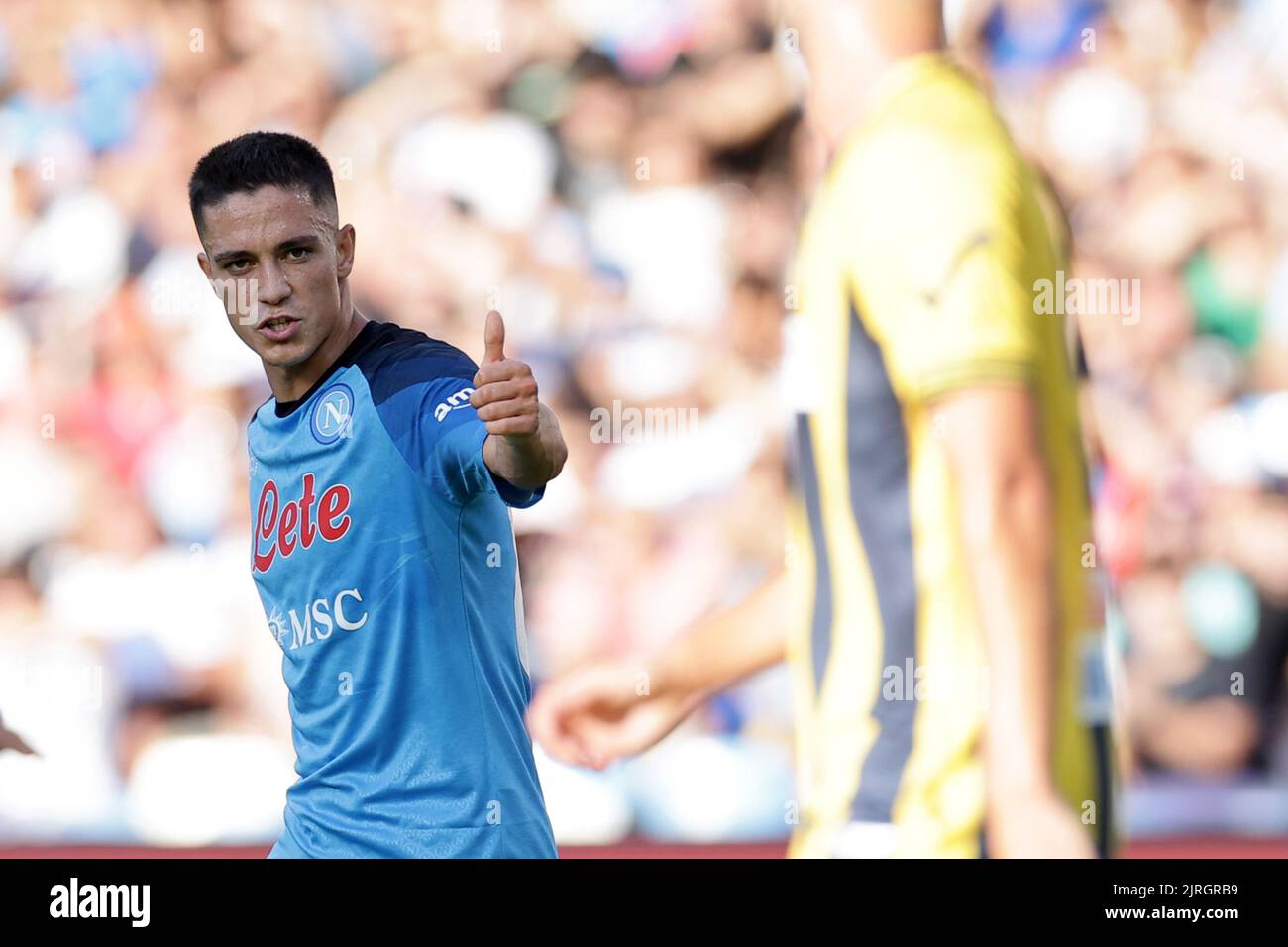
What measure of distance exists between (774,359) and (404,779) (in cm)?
195

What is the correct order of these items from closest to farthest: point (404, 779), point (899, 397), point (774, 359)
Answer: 1. point (404, 779)
2. point (899, 397)
3. point (774, 359)

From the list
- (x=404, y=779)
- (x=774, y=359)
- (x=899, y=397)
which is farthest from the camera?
(x=774, y=359)

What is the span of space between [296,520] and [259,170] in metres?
0.45

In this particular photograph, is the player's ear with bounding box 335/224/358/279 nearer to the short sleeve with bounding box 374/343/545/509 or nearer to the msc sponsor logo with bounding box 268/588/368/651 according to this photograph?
the short sleeve with bounding box 374/343/545/509

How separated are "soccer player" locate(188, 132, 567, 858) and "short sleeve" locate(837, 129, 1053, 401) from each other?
1609 millimetres

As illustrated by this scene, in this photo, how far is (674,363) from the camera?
3426 millimetres

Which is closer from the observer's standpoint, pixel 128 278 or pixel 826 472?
pixel 826 472

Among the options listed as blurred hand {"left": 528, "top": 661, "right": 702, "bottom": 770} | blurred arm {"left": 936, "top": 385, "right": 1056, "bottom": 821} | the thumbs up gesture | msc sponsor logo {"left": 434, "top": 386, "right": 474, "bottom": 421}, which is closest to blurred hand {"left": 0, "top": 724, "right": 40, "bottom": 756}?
blurred hand {"left": 528, "top": 661, "right": 702, "bottom": 770}

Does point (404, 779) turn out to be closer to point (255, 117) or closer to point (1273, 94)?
point (255, 117)

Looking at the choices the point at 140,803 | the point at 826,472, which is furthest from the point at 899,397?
the point at 140,803

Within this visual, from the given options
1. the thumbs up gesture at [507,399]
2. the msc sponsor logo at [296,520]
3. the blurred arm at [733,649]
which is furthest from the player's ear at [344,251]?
the blurred arm at [733,649]

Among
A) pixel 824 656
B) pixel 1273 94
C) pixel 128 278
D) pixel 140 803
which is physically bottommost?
pixel 140 803

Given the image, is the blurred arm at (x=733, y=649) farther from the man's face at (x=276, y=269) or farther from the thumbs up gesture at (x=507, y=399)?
the thumbs up gesture at (x=507, y=399)

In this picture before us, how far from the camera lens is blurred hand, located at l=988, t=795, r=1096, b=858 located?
3025 mm
